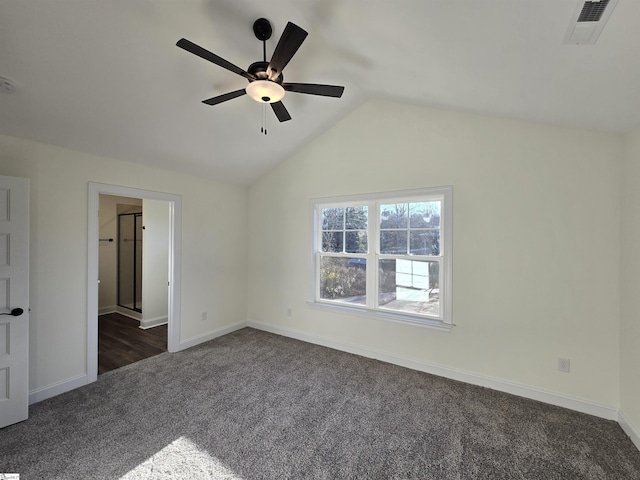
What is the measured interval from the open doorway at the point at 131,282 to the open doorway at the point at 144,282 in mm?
15

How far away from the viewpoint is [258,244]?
448 centimetres

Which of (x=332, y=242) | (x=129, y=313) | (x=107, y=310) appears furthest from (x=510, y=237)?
(x=107, y=310)

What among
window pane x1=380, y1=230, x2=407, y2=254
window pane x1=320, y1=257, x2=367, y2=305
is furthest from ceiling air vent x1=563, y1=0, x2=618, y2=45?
window pane x1=320, y1=257, x2=367, y2=305

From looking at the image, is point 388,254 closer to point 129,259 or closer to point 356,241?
point 356,241

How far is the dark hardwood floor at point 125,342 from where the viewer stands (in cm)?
331

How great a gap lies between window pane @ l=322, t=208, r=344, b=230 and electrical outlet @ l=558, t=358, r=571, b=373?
261 cm

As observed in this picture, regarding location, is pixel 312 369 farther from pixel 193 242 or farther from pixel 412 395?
pixel 193 242

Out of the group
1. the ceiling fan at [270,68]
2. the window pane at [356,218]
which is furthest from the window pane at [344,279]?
the ceiling fan at [270,68]

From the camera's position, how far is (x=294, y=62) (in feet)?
8.00

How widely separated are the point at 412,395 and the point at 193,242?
326 cm

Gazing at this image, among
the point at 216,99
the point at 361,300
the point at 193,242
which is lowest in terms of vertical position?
the point at 361,300

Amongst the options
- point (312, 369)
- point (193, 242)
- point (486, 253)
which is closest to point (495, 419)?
point (486, 253)

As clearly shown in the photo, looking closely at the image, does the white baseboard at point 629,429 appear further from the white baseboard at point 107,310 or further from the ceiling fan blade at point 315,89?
the white baseboard at point 107,310

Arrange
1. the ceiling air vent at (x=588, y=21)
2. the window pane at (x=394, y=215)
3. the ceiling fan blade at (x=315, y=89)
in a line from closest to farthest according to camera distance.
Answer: the ceiling air vent at (x=588, y=21), the ceiling fan blade at (x=315, y=89), the window pane at (x=394, y=215)
